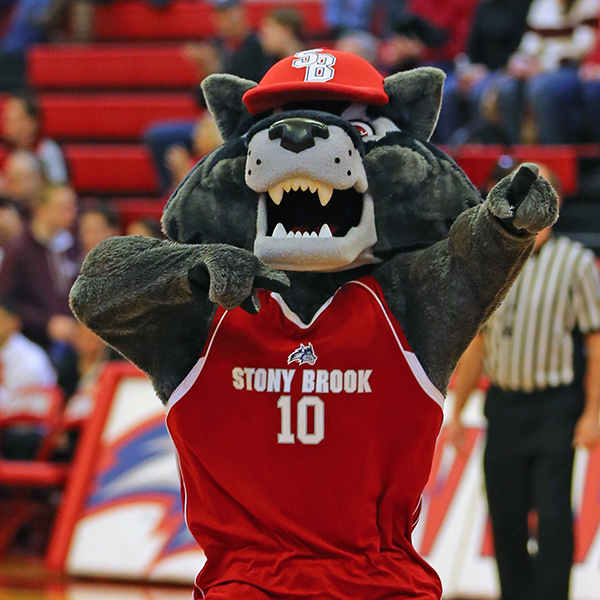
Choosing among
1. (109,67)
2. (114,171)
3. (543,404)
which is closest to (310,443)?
(543,404)

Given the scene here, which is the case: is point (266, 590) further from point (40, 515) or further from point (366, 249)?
point (40, 515)

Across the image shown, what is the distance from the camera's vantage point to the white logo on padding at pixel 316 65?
7.26 ft

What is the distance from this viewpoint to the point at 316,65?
2.25 m

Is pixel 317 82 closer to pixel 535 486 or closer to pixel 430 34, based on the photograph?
pixel 535 486

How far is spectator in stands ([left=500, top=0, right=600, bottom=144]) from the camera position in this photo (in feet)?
20.3

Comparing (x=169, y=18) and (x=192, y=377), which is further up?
(x=192, y=377)

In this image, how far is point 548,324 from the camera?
12.2 feet

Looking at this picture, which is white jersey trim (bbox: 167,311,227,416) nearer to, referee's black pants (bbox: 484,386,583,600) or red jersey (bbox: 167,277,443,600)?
red jersey (bbox: 167,277,443,600)

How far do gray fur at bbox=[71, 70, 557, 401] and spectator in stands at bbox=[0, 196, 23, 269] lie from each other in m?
4.94

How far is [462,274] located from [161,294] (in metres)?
0.53

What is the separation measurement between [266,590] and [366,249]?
655mm

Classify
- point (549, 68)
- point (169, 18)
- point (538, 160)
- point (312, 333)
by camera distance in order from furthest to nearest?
1. point (169, 18)
2. point (549, 68)
3. point (538, 160)
4. point (312, 333)

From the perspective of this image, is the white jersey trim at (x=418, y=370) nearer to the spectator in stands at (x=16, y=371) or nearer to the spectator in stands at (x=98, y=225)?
the spectator in stands at (x=16, y=371)

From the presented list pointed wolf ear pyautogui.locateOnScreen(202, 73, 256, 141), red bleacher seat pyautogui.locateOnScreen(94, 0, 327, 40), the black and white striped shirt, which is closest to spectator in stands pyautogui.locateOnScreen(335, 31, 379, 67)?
red bleacher seat pyautogui.locateOnScreen(94, 0, 327, 40)
